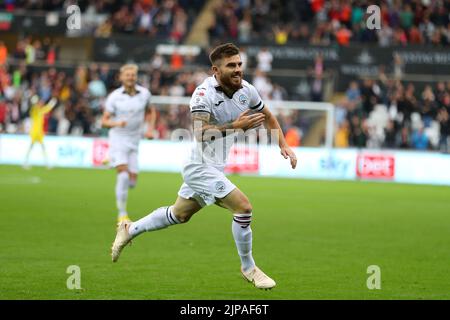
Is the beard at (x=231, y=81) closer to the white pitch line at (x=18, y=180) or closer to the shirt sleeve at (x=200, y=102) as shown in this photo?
the shirt sleeve at (x=200, y=102)

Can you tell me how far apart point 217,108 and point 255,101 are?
0.60 m

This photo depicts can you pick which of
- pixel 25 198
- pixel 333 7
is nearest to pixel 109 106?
pixel 25 198

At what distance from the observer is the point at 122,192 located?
1538 cm

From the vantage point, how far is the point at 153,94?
32.5 m

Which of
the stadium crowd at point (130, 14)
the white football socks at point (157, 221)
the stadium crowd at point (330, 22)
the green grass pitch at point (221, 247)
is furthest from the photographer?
the stadium crowd at point (130, 14)

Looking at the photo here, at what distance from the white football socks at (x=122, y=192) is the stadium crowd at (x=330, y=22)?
19670 mm

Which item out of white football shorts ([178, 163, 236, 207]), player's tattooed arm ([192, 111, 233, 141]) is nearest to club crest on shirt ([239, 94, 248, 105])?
player's tattooed arm ([192, 111, 233, 141])

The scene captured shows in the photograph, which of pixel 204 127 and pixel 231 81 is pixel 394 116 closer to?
pixel 231 81

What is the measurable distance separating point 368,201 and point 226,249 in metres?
9.45

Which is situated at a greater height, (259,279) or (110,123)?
(110,123)

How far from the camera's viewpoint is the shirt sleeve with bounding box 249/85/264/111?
988 cm

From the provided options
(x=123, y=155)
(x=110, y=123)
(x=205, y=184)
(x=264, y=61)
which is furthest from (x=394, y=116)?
(x=205, y=184)

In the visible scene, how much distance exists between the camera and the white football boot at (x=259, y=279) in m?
9.27

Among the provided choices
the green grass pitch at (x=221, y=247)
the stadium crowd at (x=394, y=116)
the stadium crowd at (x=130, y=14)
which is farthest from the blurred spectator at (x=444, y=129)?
the stadium crowd at (x=130, y=14)
